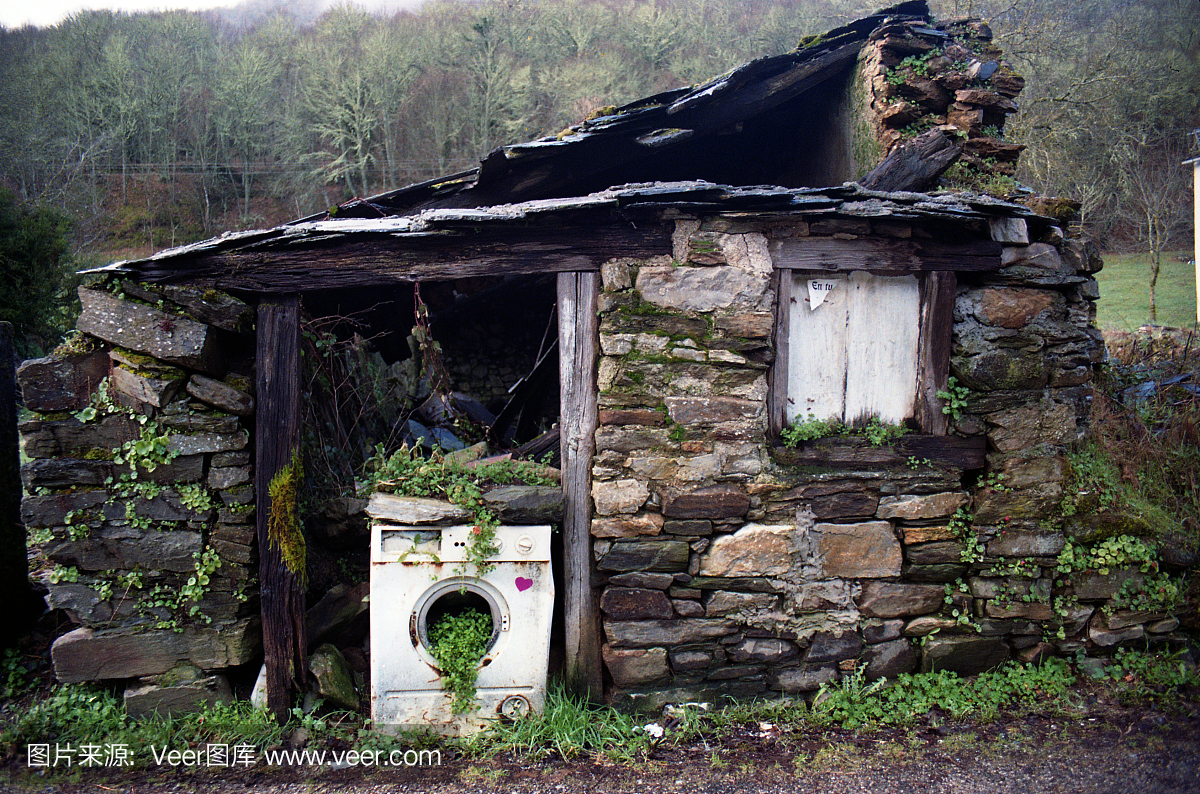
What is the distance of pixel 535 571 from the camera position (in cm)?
346

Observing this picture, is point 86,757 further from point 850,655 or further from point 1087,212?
point 1087,212

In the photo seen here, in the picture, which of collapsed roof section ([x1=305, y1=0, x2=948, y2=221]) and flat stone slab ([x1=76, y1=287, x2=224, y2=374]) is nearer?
flat stone slab ([x1=76, y1=287, x2=224, y2=374])

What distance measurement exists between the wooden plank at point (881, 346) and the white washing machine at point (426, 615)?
7.29 ft

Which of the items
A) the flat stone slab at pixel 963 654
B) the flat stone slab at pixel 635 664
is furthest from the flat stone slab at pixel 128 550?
the flat stone slab at pixel 963 654

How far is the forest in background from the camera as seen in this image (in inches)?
607

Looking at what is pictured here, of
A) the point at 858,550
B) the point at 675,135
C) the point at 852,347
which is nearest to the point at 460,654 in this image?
the point at 858,550

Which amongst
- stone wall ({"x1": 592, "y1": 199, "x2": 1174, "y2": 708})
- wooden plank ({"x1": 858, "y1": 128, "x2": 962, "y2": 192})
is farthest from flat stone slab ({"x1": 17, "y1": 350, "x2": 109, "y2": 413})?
wooden plank ({"x1": 858, "y1": 128, "x2": 962, "y2": 192})

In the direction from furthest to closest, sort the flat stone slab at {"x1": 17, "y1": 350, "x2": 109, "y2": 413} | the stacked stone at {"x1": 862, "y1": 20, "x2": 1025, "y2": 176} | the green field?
the green field
the stacked stone at {"x1": 862, "y1": 20, "x2": 1025, "y2": 176}
the flat stone slab at {"x1": 17, "y1": 350, "x2": 109, "y2": 413}

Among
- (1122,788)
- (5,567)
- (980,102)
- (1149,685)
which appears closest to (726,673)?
(1122,788)

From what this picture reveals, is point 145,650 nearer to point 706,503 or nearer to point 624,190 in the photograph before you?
point 706,503

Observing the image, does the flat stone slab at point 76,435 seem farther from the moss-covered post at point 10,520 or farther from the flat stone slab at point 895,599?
the flat stone slab at point 895,599

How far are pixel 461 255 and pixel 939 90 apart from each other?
364cm

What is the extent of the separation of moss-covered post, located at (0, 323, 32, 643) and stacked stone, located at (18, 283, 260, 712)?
1160mm

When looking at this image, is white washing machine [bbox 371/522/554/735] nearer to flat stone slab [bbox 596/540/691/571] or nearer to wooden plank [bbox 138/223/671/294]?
flat stone slab [bbox 596/540/691/571]
